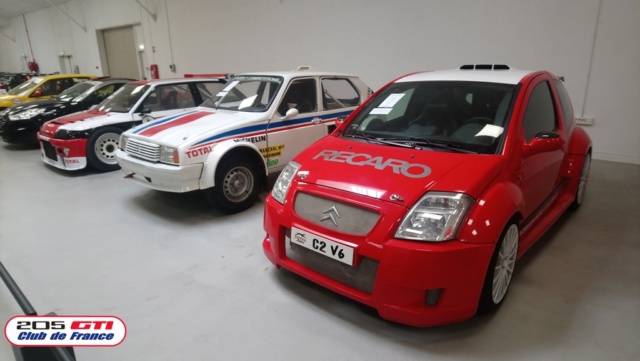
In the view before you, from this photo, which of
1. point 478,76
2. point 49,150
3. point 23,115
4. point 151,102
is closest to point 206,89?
point 151,102

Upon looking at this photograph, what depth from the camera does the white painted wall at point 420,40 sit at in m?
5.14

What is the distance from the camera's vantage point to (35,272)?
2781 mm

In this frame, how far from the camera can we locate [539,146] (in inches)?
90.8

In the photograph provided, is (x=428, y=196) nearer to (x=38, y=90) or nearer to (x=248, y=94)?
(x=248, y=94)

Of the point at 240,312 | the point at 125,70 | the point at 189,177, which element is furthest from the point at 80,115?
the point at 125,70

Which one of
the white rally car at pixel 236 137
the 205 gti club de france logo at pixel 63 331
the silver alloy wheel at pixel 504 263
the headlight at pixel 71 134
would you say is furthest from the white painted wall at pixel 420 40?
the 205 gti club de france logo at pixel 63 331

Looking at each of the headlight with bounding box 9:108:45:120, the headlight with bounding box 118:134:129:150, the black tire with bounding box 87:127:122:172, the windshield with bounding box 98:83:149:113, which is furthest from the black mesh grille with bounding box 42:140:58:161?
the headlight with bounding box 118:134:129:150

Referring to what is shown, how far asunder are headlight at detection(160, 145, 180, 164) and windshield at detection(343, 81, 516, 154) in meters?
1.67

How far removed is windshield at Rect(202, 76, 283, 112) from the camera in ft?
13.6

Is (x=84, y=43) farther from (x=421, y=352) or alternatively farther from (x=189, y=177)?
(x=421, y=352)

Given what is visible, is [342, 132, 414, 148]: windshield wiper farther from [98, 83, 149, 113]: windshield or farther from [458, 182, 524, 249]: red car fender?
[98, 83, 149, 113]: windshield

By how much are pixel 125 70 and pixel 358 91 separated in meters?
12.3

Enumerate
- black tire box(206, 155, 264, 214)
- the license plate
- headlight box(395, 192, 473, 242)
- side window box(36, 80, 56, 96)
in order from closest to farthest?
1. headlight box(395, 192, 473, 242)
2. the license plate
3. black tire box(206, 155, 264, 214)
4. side window box(36, 80, 56, 96)

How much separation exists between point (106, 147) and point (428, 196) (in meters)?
5.22
